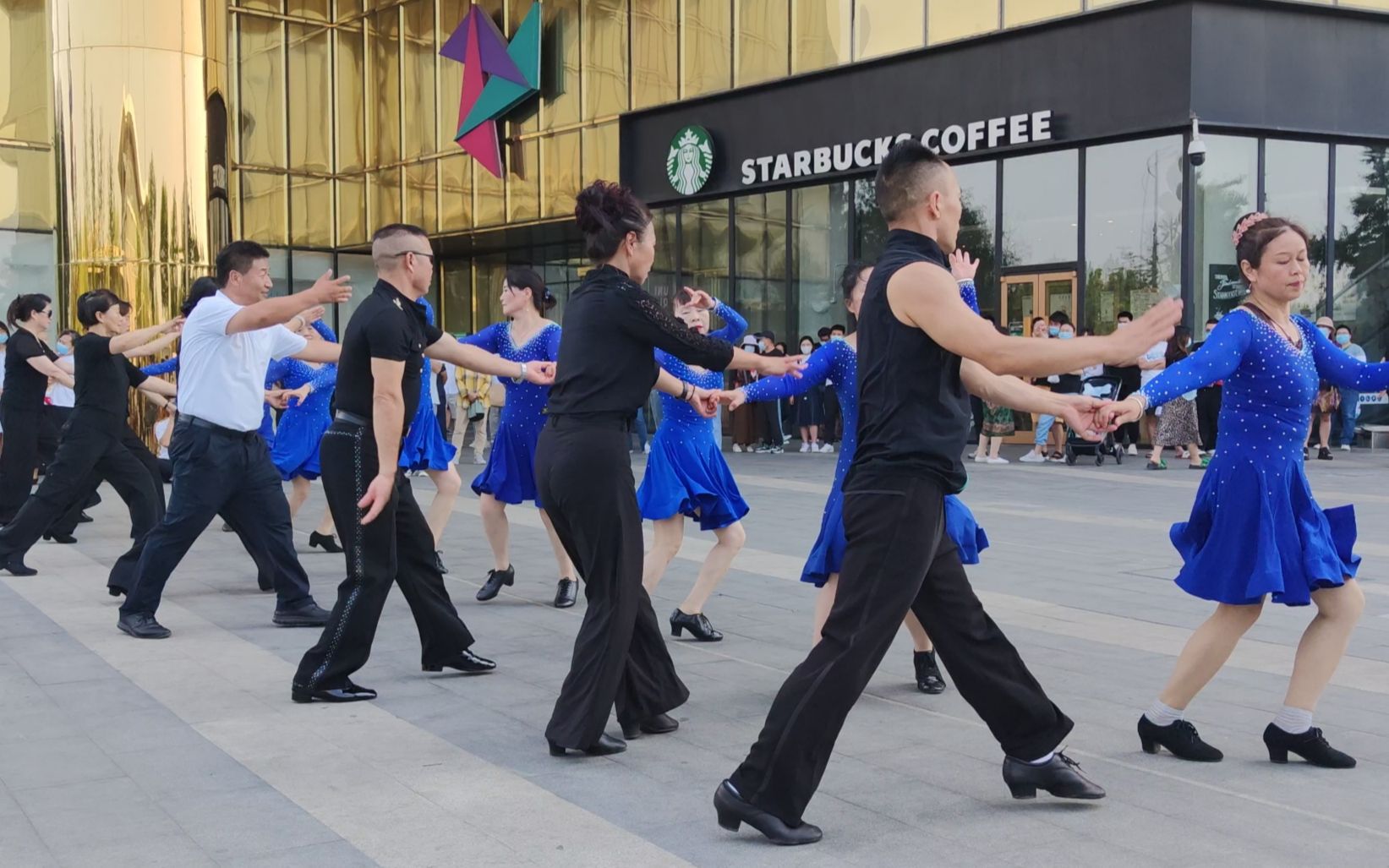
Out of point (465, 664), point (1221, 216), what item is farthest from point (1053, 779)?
point (1221, 216)

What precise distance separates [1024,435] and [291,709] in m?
17.9

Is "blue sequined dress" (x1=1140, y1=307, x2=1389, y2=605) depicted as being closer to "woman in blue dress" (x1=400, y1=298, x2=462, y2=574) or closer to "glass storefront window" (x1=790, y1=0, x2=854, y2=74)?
"woman in blue dress" (x1=400, y1=298, x2=462, y2=574)

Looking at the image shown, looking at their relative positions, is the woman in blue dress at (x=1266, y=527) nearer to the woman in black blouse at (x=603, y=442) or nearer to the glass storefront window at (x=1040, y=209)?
the woman in black blouse at (x=603, y=442)

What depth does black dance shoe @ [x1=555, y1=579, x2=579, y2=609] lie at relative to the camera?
808cm

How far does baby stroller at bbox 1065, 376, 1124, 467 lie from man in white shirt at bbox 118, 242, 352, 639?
40.3ft

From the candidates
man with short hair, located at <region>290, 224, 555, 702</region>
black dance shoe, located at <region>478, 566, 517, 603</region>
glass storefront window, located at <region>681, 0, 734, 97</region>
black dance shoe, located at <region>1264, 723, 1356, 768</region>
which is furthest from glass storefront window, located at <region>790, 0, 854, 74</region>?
black dance shoe, located at <region>1264, 723, 1356, 768</region>

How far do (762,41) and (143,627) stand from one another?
63.2 feet

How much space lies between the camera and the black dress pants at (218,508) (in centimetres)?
727

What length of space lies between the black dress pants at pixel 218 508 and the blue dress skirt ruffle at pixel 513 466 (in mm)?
1229

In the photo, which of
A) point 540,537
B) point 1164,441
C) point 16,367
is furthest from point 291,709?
point 1164,441

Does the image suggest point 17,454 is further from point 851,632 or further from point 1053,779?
point 1053,779

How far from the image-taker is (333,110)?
106ft

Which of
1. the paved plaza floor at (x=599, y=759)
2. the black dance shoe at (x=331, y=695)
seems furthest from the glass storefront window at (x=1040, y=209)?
the black dance shoe at (x=331, y=695)

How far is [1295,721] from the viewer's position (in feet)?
15.2
